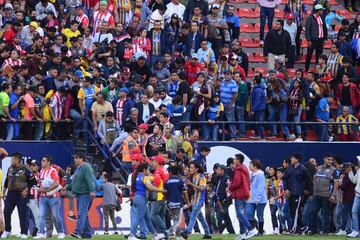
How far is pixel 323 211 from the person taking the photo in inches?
1421

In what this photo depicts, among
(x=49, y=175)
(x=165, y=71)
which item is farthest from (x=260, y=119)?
(x=49, y=175)

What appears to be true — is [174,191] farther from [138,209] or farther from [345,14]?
[345,14]

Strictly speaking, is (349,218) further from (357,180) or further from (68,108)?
(68,108)

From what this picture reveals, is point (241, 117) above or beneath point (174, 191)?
above

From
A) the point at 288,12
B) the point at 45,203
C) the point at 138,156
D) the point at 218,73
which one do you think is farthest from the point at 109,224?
the point at 288,12

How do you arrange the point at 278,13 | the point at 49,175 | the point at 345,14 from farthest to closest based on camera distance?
the point at 345,14, the point at 278,13, the point at 49,175

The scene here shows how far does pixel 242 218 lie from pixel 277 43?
441 inches

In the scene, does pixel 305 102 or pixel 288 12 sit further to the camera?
pixel 288 12

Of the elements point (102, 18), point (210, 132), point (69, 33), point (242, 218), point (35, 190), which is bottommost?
point (242, 218)

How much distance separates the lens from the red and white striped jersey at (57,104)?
125 ft

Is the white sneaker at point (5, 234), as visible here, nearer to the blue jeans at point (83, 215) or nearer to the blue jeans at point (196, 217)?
the blue jeans at point (83, 215)

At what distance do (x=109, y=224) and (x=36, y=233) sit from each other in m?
3.18

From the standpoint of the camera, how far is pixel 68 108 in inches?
1513

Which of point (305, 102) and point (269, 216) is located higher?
point (305, 102)
